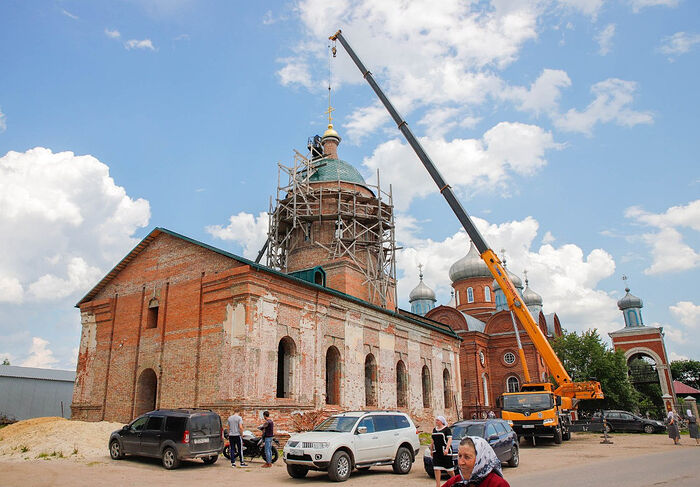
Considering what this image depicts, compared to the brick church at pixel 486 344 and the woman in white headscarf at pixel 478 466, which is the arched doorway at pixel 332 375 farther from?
the woman in white headscarf at pixel 478 466

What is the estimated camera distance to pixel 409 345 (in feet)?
94.0

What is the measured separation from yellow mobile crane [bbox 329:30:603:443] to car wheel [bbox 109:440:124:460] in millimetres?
15120

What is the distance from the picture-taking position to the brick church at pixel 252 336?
61.4 ft

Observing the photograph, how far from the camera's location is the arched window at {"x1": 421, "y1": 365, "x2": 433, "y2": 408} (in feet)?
98.4

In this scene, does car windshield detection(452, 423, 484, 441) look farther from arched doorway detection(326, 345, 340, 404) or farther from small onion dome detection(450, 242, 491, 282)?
small onion dome detection(450, 242, 491, 282)

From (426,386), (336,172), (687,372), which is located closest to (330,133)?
(336,172)

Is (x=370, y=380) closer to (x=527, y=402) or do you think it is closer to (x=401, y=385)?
(x=401, y=385)

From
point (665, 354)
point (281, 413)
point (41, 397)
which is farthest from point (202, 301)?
point (665, 354)

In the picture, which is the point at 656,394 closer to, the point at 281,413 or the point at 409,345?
the point at 409,345

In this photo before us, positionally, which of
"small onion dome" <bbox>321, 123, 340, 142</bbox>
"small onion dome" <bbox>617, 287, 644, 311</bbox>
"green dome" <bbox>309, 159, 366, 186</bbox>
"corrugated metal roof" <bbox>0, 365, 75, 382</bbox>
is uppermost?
"small onion dome" <bbox>321, 123, 340, 142</bbox>

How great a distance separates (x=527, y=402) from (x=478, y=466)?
65.8 feet

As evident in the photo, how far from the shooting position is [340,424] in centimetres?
1287

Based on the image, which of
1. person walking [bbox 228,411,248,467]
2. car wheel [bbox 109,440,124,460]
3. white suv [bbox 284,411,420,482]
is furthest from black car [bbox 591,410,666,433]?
car wheel [bbox 109,440,124,460]

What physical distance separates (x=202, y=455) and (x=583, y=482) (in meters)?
9.17
